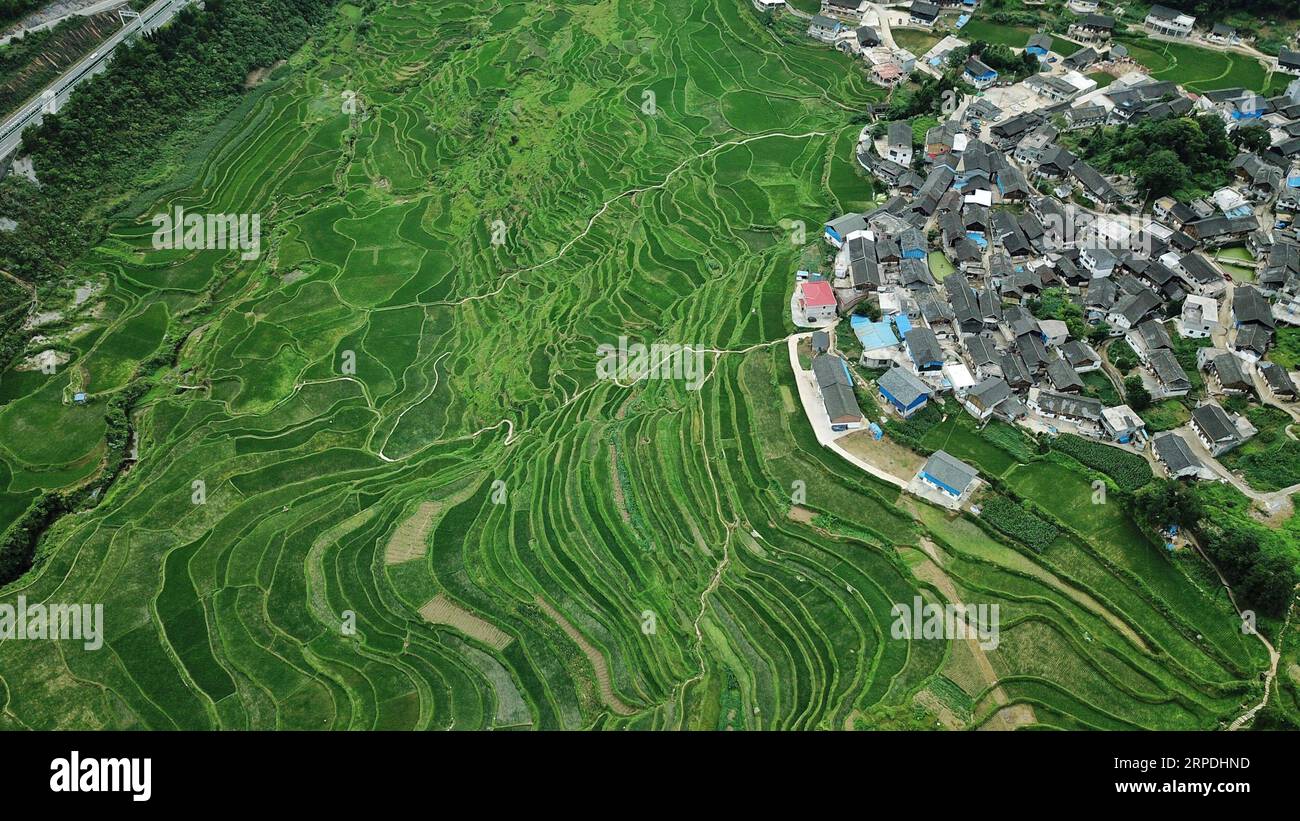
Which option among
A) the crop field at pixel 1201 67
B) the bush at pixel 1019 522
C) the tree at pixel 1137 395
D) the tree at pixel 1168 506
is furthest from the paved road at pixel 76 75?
the crop field at pixel 1201 67

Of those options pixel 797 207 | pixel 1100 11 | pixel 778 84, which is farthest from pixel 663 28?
pixel 1100 11

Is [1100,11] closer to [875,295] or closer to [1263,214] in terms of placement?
[1263,214]

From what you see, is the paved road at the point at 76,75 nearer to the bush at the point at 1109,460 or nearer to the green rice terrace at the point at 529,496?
the green rice terrace at the point at 529,496

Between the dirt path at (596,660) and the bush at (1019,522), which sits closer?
the dirt path at (596,660)

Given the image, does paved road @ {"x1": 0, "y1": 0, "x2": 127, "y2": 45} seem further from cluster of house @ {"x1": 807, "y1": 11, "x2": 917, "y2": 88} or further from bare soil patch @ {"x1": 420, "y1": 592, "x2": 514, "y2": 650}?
cluster of house @ {"x1": 807, "y1": 11, "x2": 917, "y2": 88}

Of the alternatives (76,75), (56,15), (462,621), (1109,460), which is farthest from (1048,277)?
(56,15)

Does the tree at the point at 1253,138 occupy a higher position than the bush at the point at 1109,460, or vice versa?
the tree at the point at 1253,138

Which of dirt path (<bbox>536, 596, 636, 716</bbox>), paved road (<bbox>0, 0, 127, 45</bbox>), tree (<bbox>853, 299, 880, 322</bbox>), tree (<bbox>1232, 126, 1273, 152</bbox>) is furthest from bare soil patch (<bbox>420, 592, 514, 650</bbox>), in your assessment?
paved road (<bbox>0, 0, 127, 45</bbox>)

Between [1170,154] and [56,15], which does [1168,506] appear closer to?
[1170,154]
